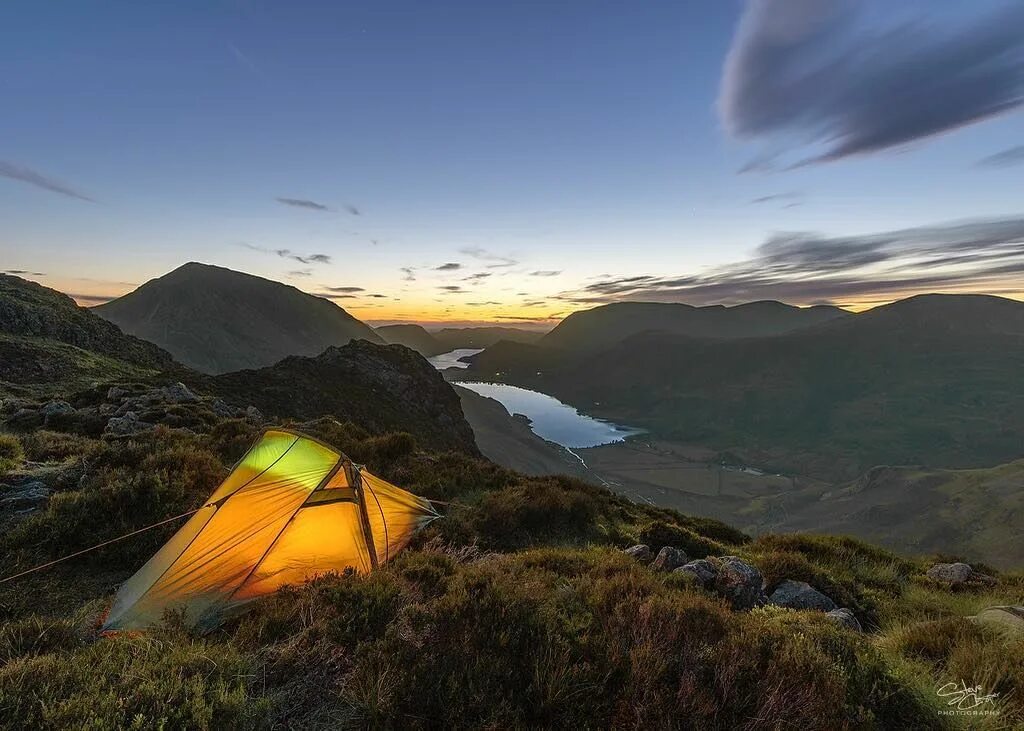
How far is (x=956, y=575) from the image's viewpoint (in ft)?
35.5

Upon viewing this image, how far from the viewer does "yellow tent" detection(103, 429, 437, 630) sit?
603 centimetres

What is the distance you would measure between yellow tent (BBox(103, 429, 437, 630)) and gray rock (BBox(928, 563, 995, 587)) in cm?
1278

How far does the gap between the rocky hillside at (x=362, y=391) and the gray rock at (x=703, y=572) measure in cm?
2822

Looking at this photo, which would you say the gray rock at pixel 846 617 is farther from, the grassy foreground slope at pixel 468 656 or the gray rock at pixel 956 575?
the gray rock at pixel 956 575

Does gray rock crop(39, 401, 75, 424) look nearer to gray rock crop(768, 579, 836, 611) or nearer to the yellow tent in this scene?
the yellow tent

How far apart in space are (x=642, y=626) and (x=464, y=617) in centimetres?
198

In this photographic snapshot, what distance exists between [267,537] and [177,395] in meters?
19.2

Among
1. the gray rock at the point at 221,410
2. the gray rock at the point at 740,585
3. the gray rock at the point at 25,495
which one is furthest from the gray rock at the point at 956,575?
the gray rock at the point at 221,410

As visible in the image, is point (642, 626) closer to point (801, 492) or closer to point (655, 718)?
point (655, 718)

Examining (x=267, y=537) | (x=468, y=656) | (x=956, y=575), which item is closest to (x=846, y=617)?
(x=956, y=575)

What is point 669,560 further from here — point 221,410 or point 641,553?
point 221,410

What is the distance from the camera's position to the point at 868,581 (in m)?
9.99

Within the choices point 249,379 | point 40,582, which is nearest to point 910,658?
point 40,582

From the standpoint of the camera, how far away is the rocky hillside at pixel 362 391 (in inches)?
Answer: 1390
